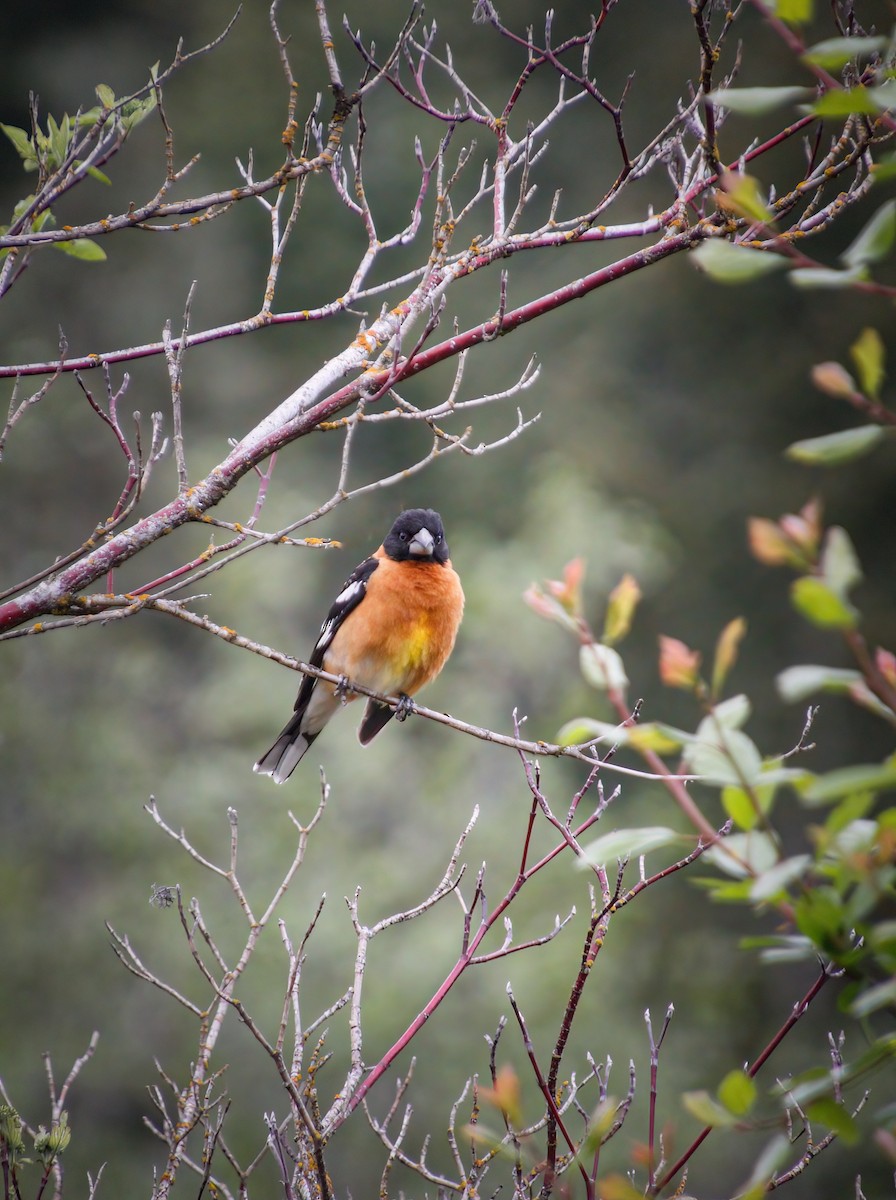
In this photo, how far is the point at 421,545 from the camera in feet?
15.4

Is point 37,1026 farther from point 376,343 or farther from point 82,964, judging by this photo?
point 376,343

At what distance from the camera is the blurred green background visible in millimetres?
9531

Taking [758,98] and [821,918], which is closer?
[821,918]

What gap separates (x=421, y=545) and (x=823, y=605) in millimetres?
3767

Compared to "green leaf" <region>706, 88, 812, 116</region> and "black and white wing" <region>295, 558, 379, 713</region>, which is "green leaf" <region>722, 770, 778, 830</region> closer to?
"green leaf" <region>706, 88, 812, 116</region>

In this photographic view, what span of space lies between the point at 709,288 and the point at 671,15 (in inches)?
173

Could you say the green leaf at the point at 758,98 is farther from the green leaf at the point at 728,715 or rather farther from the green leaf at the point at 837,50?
the green leaf at the point at 728,715

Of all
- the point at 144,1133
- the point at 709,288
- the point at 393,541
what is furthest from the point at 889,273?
the point at 144,1133

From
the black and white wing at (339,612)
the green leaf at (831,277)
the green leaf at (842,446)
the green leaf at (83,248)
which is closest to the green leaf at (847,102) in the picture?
the green leaf at (831,277)

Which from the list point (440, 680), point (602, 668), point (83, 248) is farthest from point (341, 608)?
point (440, 680)

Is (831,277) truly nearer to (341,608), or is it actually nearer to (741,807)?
(741,807)

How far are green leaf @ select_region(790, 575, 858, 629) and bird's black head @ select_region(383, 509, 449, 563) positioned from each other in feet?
12.3

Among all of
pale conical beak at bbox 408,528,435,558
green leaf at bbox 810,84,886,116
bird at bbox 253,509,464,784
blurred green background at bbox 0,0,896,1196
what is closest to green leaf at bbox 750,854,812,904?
green leaf at bbox 810,84,886,116

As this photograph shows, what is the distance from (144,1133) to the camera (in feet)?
33.1
